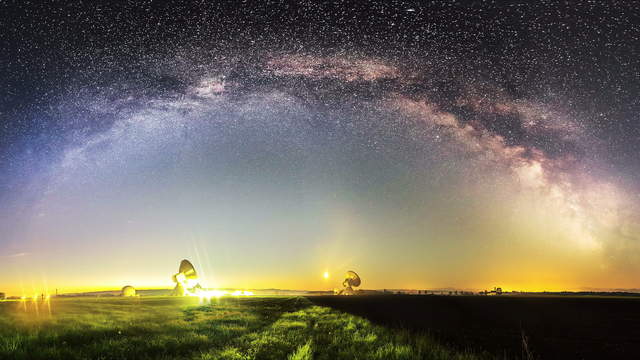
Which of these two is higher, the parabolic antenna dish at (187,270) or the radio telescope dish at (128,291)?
the parabolic antenna dish at (187,270)

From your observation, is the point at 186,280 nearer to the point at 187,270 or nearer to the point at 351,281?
the point at 187,270

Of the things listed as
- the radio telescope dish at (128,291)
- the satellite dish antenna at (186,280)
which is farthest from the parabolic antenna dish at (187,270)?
the radio telescope dish at (128,291)

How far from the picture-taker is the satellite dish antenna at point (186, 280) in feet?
261

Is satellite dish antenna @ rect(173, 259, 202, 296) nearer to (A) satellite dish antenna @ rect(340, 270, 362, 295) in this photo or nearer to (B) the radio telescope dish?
(B) the radio telescope dish

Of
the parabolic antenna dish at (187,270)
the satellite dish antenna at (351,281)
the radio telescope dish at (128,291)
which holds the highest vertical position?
the parabolic antenna dish at (187,270)

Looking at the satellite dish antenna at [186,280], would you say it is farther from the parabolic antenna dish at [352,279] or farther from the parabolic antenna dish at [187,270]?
the parabolic antenna dish at [352,279]

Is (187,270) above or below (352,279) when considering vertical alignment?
above

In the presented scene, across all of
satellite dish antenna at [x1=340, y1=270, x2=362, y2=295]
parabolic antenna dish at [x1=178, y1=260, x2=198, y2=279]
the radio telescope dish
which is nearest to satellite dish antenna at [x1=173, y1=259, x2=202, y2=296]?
parabolic antenna dish at [x1=178, y1=260, x2=198, y2=279]

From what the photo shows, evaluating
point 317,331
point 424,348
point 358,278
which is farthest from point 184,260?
point 424,348

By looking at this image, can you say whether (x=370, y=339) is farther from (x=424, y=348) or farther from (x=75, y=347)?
(x=75, y=347)

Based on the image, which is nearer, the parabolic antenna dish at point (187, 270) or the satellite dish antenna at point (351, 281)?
the parabolic antenna dish at point (187, 270)

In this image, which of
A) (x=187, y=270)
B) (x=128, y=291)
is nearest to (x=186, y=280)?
(x=187, y=270)

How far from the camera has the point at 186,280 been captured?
8062cm

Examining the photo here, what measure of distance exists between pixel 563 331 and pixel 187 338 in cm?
1395
